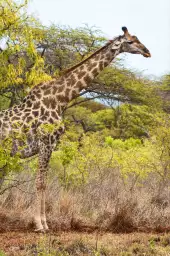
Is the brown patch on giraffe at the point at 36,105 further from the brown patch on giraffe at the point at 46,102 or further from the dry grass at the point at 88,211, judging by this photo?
the dry grass at the point at 88,211

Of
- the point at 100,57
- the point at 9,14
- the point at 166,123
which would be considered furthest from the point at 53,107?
the point at 166,123

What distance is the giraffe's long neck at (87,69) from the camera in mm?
8039

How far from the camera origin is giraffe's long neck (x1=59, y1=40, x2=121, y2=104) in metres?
8.04

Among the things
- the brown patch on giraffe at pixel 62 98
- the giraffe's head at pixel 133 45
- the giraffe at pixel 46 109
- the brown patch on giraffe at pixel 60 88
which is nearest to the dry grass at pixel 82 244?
the giraffe at pixel 46 109

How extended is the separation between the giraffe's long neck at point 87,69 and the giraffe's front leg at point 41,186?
1.01m

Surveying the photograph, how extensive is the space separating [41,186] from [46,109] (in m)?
1.13

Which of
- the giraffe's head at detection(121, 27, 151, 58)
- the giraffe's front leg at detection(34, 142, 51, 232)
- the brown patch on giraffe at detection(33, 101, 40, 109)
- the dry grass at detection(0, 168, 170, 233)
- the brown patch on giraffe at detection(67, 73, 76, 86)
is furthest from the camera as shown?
the brown patch on giraffe at detection(67, 73, 76, 86)

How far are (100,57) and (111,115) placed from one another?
1916 centimetres

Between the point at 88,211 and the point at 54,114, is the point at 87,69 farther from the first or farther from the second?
the point at 88,211

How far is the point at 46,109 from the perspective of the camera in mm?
7730

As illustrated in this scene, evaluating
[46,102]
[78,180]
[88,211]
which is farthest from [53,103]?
[78,180]

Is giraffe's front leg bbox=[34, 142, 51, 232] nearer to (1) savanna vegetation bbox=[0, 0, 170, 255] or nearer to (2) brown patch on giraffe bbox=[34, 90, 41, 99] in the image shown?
(1) savanna vegetation bbox=[0, 0, 170, 255]

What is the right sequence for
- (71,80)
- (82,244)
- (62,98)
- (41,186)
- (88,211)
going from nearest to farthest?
(82,244), (41,186), (62,98), (71,80), (88,211)

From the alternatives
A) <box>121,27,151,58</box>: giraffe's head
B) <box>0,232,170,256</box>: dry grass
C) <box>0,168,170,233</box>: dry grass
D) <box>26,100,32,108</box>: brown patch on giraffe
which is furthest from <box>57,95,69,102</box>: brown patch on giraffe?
<box>0,232,170,256</box>: dry grass
